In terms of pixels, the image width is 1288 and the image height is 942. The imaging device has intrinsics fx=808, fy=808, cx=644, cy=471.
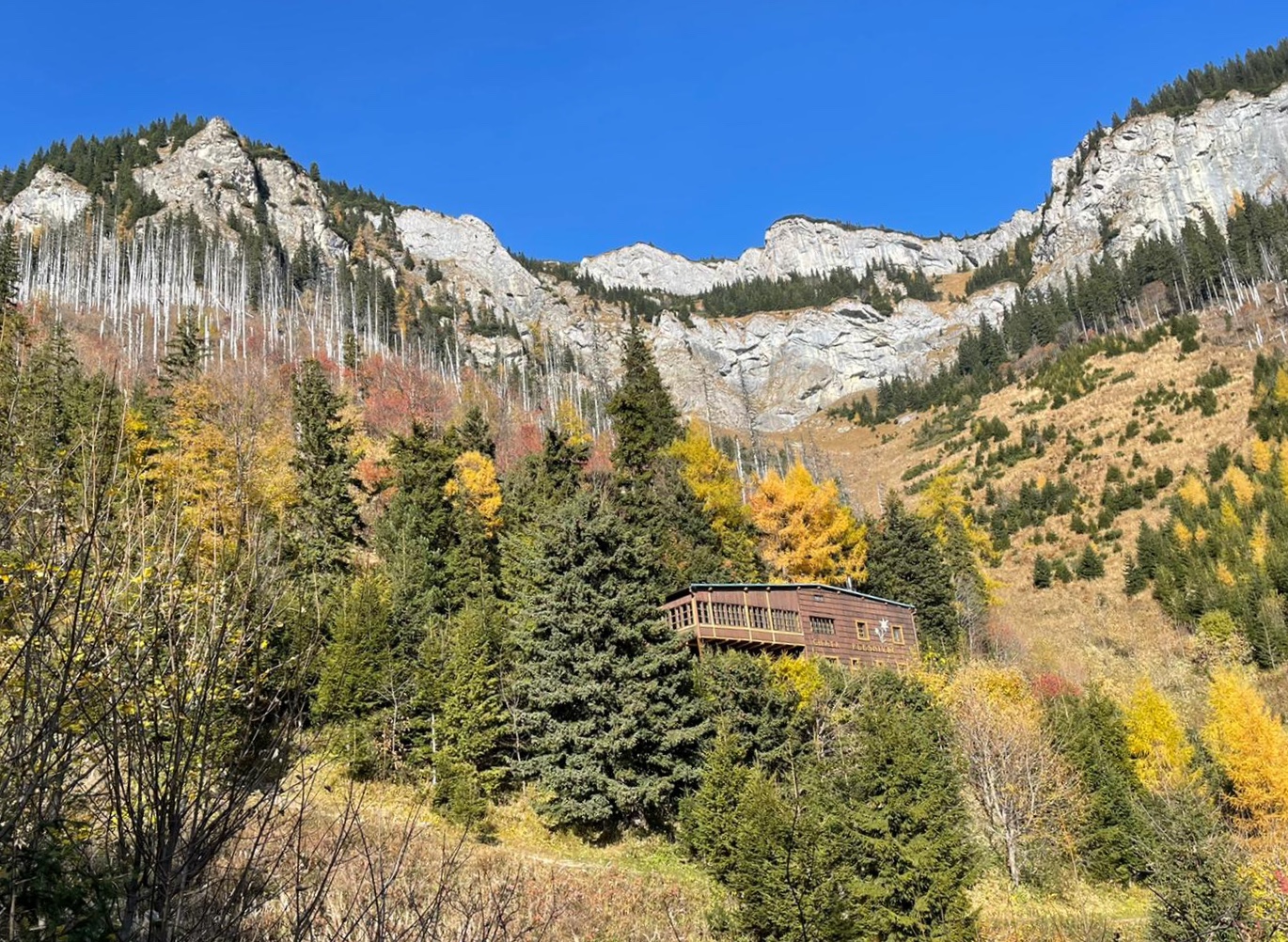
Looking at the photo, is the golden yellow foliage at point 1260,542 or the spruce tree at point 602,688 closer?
the spruce tree at point 602,688

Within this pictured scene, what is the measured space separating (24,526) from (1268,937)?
16.7m

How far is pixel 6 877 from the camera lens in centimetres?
360

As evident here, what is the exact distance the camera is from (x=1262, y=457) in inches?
2272

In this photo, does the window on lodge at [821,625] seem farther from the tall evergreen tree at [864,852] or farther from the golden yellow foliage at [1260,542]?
the golden yellow foliage at [1260,542]

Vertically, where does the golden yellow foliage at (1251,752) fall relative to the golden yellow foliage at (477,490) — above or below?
below

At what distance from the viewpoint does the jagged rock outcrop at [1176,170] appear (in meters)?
135

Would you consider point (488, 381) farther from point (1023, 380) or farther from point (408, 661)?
point (408, 661)

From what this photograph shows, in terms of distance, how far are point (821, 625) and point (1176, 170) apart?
148 m

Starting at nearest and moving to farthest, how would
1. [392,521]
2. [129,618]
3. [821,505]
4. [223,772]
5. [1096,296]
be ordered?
[223,772], [129,618], [392,521], [821,505], [1096,296]

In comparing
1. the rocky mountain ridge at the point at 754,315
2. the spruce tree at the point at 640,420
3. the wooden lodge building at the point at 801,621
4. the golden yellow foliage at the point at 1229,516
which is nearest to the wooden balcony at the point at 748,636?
the wooden lodge building at the point at 801,621

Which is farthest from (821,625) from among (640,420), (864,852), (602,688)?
(864,852)

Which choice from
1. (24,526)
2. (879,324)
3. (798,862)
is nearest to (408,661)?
(798,862)

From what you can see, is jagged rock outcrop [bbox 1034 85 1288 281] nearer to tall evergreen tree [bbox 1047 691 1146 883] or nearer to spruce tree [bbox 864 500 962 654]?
spruce tree [bbox 864 500 962 654]

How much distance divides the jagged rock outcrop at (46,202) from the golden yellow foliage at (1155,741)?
4761 inches
